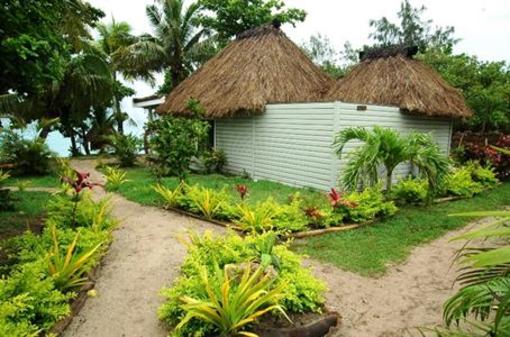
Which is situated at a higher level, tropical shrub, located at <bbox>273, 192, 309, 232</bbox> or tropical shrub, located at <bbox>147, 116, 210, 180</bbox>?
tropical shrub, located at <bbox>147, 116, 210, 180</bbox>

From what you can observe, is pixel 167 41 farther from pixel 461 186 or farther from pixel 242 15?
pixel 461 186

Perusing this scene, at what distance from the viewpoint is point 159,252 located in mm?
5254

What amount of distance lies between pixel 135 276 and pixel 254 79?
26.4ft

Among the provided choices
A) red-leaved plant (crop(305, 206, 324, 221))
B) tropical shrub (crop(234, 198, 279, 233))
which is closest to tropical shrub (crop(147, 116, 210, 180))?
tropical shrub (crop(234, 198, 279, 233))

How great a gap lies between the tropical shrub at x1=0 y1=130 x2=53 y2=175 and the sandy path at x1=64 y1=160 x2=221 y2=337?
5.92 meters

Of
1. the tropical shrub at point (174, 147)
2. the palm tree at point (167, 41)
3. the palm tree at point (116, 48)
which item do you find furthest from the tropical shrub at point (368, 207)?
the palm tree at point (116, 48)

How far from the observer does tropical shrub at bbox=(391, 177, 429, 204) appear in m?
8.22

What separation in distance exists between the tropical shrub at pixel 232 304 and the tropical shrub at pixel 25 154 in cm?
1032

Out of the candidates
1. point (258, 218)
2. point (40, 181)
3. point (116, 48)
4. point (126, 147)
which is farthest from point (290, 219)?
point (116, 48)

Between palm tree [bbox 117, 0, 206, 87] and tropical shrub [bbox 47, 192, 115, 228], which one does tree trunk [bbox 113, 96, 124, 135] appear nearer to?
palm tree [bbox 117, 0, 206, 87]

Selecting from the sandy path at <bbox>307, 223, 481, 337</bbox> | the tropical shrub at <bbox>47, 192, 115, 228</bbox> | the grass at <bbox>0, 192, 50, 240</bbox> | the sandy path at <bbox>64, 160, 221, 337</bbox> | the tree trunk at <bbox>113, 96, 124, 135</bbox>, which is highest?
the tree trunk at <bbox>113, 96, 124, 135</bbox>

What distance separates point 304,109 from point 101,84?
34.3 ft

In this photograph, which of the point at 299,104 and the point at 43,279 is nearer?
the point at 43,279

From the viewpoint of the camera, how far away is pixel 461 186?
930cm
